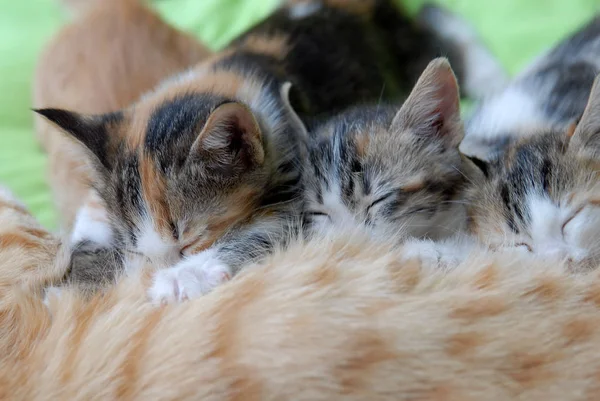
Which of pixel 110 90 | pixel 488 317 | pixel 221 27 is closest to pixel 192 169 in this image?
pixel 488 317

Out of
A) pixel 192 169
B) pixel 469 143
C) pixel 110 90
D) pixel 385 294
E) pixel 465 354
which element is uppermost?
pixel 110 90

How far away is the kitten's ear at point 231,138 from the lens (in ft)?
3.65

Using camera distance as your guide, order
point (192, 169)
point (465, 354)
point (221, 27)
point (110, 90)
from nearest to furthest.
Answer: point (465, 354) < point (192, 169) < point (110, 90) < point (221, 27)

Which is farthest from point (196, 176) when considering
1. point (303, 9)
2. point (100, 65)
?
point (303, 9)

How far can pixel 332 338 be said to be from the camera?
834 mm

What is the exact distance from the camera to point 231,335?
86cm

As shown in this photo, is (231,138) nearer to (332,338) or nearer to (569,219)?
(332,338)

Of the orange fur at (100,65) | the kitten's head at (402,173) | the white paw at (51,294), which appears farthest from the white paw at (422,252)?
the orange fur at (100,65)

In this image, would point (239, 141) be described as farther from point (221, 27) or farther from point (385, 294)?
point (221, 27)

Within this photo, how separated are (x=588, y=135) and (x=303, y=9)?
1206 millimetres

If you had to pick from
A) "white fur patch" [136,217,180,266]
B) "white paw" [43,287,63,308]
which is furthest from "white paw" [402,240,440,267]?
"white paw" [43,287,63,308]

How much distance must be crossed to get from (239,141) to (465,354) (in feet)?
1.91

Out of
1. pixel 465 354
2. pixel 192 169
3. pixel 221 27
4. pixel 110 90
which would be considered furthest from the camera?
pixel 221 27

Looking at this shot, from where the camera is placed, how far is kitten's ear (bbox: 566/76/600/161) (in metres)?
1.09
